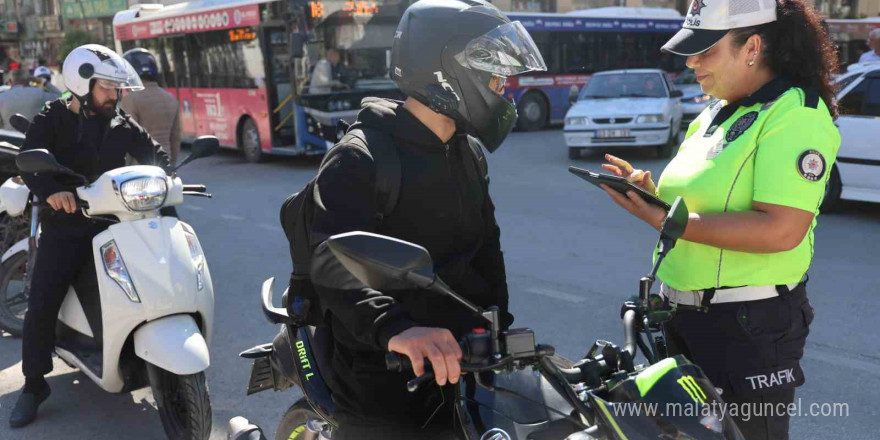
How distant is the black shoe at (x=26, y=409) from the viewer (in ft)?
12.9

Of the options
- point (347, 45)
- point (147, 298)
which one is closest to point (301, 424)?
point (147, 298)

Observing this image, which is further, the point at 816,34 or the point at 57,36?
the point at 57,36

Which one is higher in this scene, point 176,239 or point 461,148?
point 461,148

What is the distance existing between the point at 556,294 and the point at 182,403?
2.99 metres

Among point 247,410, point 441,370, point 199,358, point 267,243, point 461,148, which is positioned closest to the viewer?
point 441,370

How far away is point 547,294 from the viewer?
19.2 feet

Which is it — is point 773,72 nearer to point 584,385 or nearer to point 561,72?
point 584,385

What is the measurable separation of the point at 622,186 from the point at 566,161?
38.8ft

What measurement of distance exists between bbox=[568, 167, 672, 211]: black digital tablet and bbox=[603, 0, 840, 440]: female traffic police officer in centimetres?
2

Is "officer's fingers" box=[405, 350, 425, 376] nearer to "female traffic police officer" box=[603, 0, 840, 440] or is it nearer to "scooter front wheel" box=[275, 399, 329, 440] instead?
"female traffic police officer" box=[603, 0, 840, 440]

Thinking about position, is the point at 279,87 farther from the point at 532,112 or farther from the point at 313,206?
the point at 313,206

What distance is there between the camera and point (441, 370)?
1.56 m

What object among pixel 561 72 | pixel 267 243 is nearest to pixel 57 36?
pixel 561 72

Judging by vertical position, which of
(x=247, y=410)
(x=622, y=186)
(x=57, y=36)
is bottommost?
(x=247, y=410)
